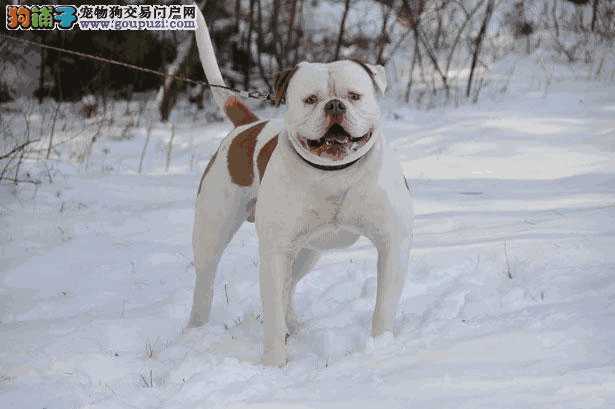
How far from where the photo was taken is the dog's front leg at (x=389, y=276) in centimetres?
300

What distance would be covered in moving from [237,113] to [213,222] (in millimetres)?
626

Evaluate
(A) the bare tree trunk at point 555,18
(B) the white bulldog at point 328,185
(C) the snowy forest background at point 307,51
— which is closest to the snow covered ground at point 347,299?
(B) the white bulldog at point 328,185

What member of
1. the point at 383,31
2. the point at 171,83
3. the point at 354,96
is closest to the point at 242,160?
the point at 354,96

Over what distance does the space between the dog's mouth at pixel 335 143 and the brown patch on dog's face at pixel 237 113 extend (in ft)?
3.51

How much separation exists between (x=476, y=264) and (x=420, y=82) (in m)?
7.27

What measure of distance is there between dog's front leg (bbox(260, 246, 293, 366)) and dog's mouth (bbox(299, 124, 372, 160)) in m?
0.45

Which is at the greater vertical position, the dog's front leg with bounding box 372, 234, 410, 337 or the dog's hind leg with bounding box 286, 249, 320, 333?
the dog's front leg with bounding box 372, 234, 410, 337

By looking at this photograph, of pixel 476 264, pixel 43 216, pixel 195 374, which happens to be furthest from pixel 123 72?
pixel 195 374

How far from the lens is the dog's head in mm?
2713

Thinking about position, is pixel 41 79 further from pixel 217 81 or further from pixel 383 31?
pixel 217 81

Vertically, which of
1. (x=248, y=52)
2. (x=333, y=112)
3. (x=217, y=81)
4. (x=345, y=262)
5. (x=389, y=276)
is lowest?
(x=248, y=52)

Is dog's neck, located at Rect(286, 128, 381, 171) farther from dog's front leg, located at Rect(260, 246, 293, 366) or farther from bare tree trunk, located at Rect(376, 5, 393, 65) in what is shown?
bare tree trunk, located at Rect(376, 5, 393, 65)

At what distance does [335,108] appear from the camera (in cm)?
268

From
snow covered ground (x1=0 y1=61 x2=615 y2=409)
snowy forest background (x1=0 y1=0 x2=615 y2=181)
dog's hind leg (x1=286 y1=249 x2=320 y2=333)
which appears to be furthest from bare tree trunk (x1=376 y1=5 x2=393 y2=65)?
dog's hind leg (x1=286 y1=249 x2=320 y2=333)
